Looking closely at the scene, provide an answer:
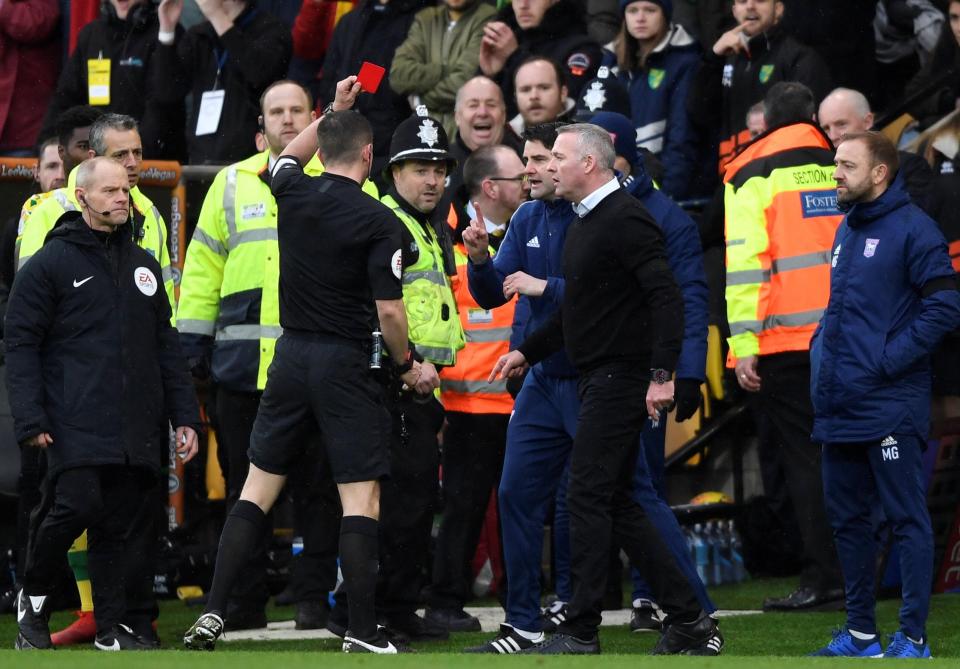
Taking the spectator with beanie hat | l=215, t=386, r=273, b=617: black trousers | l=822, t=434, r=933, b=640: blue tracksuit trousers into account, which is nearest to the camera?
l=822, t=434, r=933, b=640: blue tracksuit trousers

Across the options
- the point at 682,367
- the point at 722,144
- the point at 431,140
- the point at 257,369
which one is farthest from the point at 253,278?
the point at 722,144

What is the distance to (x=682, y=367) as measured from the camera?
349 inches

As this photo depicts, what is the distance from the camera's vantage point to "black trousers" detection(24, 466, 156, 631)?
7867 millimetres

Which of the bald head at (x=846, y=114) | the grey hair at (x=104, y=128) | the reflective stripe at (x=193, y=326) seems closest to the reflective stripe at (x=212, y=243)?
the reflective stripe at (x=193, y=326)

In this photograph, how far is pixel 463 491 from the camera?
9516 millimetres

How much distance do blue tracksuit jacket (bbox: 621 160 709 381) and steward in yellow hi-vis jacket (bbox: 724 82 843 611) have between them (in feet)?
2.46

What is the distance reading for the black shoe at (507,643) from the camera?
7.95m

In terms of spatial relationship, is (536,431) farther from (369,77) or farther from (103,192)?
(103,192)

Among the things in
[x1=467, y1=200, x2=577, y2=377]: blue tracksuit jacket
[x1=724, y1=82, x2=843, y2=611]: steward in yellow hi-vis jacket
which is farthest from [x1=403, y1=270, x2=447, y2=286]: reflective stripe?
[x1=724, y1=82, x2=843, y2=611]: steward in yellow hi-vis jacket

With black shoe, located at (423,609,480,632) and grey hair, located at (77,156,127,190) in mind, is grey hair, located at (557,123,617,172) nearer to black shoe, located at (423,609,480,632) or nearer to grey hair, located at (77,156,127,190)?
grey hair, located at (77,156,127,190)

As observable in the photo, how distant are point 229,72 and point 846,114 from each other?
4.26 metres

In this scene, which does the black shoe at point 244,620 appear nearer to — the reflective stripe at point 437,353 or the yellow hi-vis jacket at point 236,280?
the yellow hi-vis jacket at point 236,280

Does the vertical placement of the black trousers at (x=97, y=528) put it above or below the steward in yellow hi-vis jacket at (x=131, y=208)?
below

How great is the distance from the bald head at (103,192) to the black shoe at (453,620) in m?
2.58
